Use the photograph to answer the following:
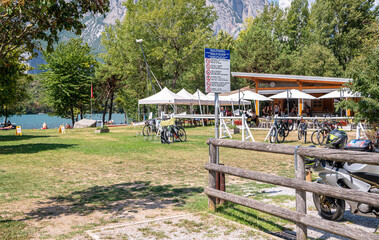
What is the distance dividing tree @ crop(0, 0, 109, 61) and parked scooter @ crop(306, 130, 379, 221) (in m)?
4.51

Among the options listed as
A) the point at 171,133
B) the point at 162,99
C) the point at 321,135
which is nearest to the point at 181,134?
the point at 171,133

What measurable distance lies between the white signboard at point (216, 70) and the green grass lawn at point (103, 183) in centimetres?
213

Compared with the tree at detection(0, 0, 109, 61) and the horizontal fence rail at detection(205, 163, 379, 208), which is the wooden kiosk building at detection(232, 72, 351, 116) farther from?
the horizontal fence rail at detection(205, 163, 379, 208)

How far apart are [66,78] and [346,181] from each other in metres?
46.7

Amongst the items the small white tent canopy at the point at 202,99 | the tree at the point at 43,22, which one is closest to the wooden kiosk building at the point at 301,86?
the small white tent canopy at the point at 202,99

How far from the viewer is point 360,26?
5103cm

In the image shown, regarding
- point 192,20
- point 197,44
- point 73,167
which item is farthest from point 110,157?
point 192,20

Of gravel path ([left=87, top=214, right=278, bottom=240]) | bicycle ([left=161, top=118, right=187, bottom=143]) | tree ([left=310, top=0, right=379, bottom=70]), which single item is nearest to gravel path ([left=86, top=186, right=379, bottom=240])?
gravel path ([left=87, top=214, right=278, bottom=240])

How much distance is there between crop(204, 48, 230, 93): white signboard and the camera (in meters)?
6.70

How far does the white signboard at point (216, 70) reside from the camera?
22.0 feet

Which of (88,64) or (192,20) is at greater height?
(192,20)

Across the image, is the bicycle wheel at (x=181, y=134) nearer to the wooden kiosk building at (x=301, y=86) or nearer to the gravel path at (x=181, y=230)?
the wooden kiosk building at (x=301, y=86)

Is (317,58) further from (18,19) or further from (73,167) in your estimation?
(18,19)

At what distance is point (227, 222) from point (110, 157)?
27.7 feet
